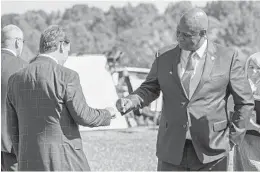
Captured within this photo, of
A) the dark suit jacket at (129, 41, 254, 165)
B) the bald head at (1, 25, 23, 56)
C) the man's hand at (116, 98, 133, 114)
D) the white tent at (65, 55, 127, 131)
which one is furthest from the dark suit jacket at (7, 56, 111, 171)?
the white tent at (65, 55, 127, 131)

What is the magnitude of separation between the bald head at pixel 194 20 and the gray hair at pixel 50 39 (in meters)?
0.83

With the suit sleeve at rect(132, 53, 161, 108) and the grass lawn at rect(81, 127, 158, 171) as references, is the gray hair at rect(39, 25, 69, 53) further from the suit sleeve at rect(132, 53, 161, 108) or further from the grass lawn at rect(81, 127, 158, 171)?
the grass lawn at rect(81, 127, 158, 171)

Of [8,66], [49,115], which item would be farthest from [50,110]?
[8,66]

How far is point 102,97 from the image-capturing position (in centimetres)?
1449

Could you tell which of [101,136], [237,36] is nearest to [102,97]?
[101,136]

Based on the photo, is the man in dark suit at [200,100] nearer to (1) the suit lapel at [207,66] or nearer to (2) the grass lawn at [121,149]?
(1) the suit lapel at [207,66]

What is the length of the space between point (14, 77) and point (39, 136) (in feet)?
1.50

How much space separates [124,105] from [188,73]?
515 mm

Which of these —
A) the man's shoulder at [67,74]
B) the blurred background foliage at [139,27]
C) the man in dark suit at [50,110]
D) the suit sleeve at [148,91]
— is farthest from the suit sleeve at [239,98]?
the blurred background foliage at [139,27]

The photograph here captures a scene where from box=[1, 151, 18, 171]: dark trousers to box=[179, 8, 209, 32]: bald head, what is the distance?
6.51 ft

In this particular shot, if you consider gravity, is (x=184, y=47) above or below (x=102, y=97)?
above

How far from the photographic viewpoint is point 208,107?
386cm

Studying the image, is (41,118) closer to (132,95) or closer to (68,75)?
(68,75)

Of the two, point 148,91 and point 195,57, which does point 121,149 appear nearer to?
point 148,91
